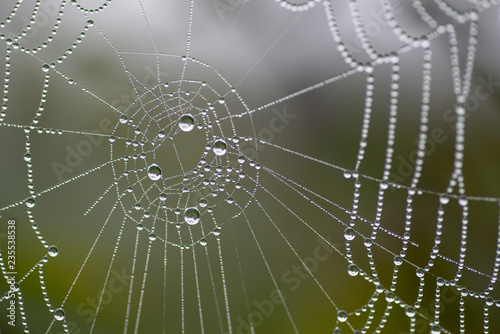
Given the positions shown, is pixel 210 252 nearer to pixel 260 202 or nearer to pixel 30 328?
pixel 260 202

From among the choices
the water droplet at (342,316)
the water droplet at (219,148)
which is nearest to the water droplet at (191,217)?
the water droplet at (219,148)

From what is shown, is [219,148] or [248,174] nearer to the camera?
[219,148]

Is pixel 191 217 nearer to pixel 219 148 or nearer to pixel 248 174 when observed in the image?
pixel 219 148

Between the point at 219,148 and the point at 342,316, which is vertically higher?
the point at 219,148

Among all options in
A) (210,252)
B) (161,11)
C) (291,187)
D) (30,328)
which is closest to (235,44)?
(161,11)

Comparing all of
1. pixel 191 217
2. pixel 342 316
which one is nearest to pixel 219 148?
pixel 191 217

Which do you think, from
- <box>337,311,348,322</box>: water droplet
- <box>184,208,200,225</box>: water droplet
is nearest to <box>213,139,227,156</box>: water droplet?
<box>184,208,200,225</box>: water droplet

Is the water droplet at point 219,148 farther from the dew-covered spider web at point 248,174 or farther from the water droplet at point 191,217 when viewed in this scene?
the dew-covered spider web at point 248,174

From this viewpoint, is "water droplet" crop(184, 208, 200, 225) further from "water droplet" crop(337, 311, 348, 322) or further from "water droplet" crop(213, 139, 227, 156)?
"water droplet" crop(337, 311, 348, 322)
